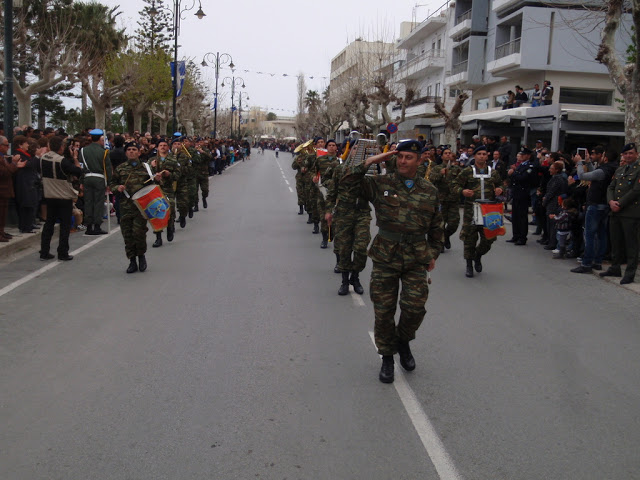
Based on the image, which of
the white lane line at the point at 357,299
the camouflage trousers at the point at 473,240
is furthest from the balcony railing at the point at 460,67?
the white lane line at the point at 357,299

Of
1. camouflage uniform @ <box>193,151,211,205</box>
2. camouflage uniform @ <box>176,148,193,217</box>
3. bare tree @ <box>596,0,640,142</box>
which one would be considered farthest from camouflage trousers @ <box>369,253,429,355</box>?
camouflage uniform @ <box>193,151,211,205</box>

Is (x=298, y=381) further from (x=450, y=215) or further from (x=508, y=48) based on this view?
(x=508, y=48)

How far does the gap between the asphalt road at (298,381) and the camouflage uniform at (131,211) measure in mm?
448

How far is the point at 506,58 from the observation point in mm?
31594

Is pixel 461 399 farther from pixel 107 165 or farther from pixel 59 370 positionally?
pixel 107 165

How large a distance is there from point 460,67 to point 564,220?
100 feet

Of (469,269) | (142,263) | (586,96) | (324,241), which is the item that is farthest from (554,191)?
(586,96)

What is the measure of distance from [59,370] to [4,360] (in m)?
0.60

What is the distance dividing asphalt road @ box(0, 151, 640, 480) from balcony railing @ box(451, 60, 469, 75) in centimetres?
3212

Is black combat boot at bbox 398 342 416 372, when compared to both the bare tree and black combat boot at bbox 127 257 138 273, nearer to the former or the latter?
black combat boot at bbox 127 257 138 273

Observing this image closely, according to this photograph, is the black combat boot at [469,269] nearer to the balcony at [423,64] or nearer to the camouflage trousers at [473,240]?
the camouflage trousers at [473,240]

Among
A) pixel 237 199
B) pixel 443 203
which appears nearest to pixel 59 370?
pixel 443 203

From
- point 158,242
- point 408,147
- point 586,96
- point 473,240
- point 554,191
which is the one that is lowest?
point 158,242

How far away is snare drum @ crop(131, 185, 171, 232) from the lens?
29.5 feet
